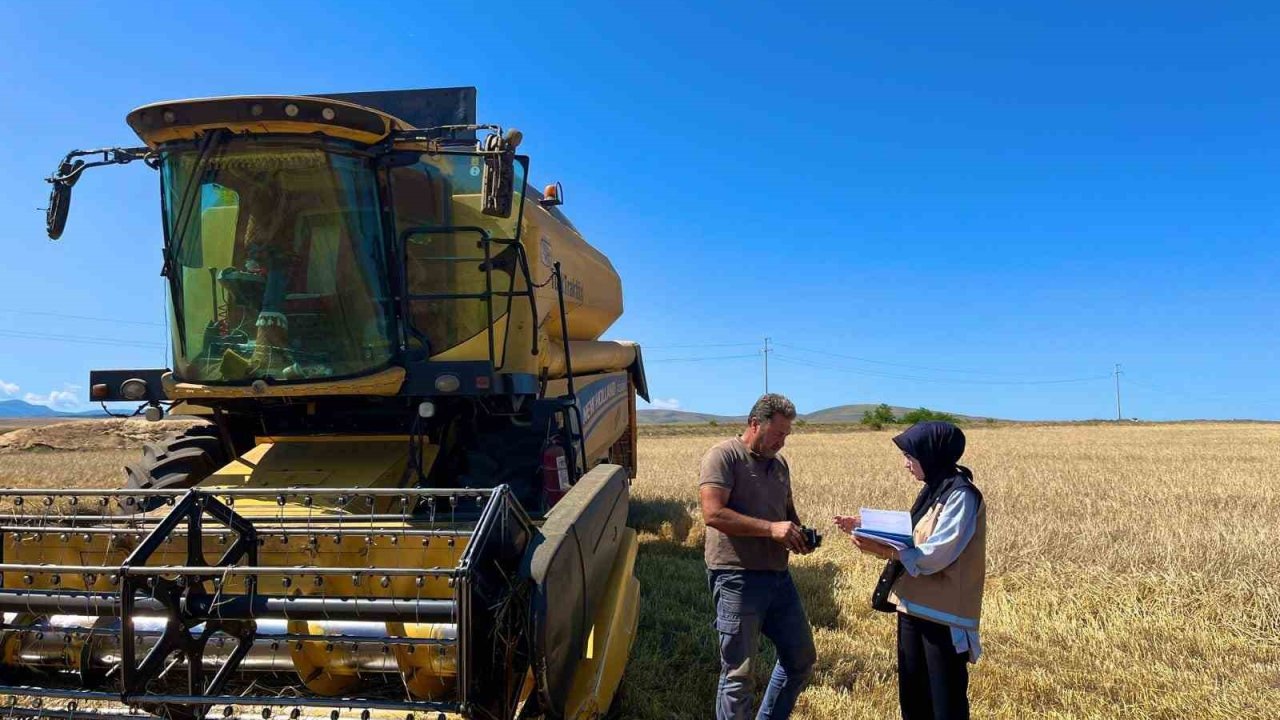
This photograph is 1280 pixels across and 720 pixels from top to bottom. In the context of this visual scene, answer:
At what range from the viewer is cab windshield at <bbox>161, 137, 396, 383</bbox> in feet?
14.6

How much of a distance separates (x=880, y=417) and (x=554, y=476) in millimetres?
43885

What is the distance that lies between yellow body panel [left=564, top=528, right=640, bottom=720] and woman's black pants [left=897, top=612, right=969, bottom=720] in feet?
3.81

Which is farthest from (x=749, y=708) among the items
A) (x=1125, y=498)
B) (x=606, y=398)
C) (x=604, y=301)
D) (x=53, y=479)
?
(x=53, y=479)

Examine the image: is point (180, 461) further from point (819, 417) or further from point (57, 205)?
point (819, 417)

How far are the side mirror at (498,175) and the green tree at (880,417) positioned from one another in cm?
4361

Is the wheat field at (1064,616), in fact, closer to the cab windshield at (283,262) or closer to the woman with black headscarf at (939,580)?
the woman with black headscarf at (939,580)

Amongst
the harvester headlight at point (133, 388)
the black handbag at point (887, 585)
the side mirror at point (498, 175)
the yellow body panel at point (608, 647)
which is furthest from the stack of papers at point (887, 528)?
the harvester headlight at point (133, 388)

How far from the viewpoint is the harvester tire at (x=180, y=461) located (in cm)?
511

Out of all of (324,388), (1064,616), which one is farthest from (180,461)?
(1064,616)

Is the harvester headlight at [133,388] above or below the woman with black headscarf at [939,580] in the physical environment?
above

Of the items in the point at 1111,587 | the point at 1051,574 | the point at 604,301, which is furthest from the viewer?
the point at 604,301

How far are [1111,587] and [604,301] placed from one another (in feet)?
16.0

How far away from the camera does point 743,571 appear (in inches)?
142

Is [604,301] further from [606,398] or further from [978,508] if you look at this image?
[978,508]
